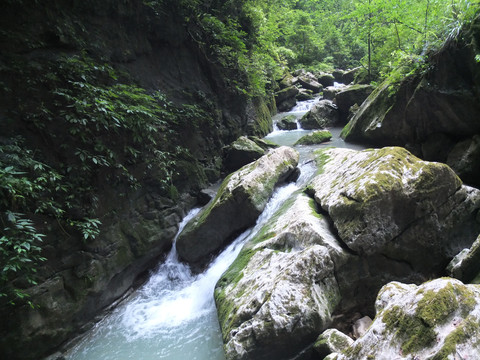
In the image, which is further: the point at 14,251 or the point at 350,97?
the point at 350,97

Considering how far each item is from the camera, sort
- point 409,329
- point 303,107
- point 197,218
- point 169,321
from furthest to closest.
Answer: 1. point 303,107
2. point 197,218
3. point 169,321
4. point 409,329

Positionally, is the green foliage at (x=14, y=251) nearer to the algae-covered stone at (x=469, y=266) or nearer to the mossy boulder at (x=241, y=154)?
the algae-covered stone at (x=469, y=266)

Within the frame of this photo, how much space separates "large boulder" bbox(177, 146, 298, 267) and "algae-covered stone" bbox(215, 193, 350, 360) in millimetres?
1754

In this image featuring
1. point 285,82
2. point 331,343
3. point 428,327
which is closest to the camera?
point 428,327

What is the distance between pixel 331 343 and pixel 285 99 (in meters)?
19.5

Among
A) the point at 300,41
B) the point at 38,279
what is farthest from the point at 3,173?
the point at 300,41

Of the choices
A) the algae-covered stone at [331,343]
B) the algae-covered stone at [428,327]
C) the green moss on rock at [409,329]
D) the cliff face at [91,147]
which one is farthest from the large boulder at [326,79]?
the green moss on rock at [409,329]

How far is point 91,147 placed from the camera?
5668 mm

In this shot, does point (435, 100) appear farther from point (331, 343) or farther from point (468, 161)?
point (331, 343)

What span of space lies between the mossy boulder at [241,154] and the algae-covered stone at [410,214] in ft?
18.3

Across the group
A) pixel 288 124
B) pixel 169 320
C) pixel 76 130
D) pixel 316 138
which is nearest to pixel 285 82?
pixel 288 124

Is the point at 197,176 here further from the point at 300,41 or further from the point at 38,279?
the point at 300,41

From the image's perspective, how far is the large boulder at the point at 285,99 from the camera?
810 inches

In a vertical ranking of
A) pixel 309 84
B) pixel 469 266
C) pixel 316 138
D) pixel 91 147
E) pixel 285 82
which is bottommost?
pixel 469 266
